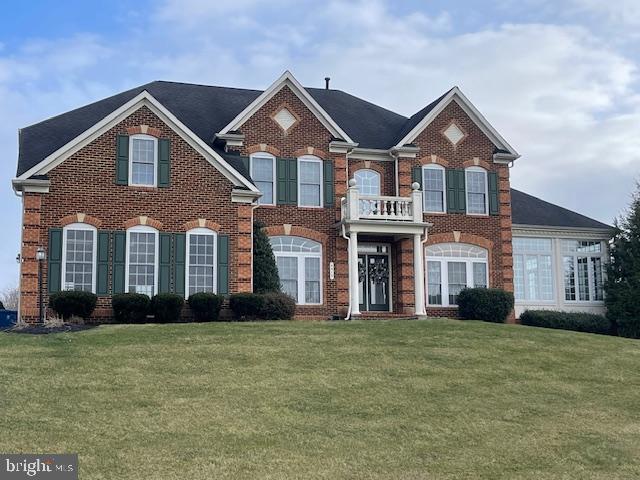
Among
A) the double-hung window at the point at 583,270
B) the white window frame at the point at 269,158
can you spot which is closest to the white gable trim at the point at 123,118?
the white window frame at the point at 269,158

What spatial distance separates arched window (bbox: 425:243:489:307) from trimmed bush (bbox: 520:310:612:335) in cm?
233

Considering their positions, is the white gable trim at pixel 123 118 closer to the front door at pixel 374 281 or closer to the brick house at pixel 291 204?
the brick house at pixel 291 204

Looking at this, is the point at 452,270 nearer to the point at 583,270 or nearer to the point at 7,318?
the point at 583,270

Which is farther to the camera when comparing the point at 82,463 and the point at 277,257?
the point at 277,257

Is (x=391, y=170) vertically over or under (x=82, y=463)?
over

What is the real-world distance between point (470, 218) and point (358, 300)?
5.72 m

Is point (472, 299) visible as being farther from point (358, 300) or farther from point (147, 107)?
point (147, 107)

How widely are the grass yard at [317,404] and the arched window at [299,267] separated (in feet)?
22.7

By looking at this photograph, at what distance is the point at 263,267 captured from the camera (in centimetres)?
2570

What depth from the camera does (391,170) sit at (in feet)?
99.1

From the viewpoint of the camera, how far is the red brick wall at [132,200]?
23.3 meters

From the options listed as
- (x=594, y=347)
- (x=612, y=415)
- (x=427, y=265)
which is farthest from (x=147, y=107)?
(x=612, y=415)

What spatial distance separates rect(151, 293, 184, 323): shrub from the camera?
75.9ft

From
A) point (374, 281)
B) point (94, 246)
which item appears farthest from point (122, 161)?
point (374, 281)
